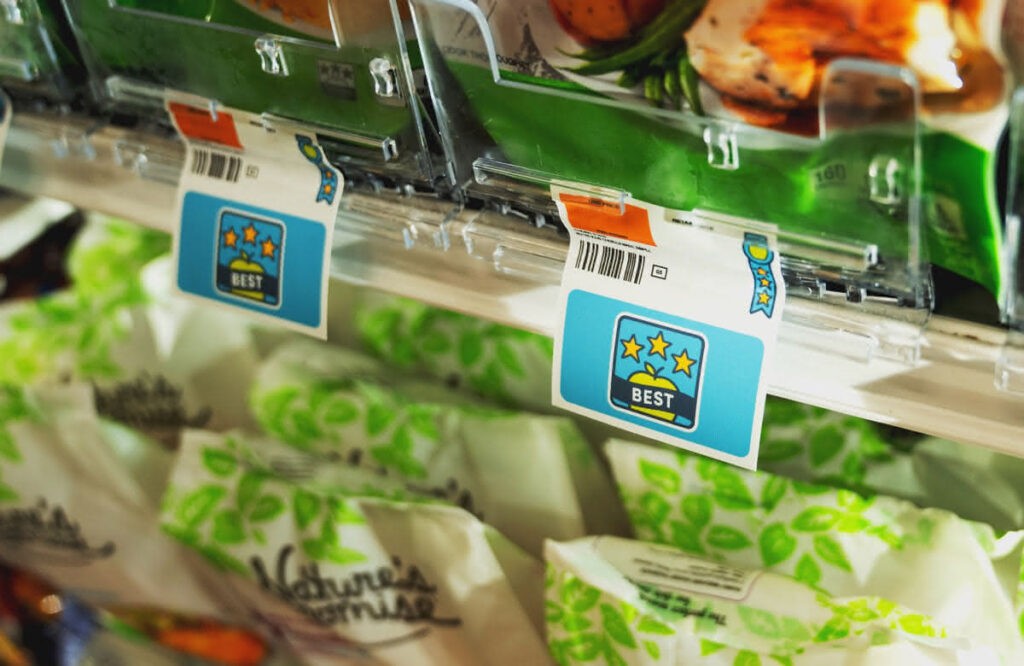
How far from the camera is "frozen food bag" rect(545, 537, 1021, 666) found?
0.68m

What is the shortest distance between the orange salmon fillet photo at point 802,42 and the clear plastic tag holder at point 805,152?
0.02 meters

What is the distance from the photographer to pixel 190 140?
0.83 m

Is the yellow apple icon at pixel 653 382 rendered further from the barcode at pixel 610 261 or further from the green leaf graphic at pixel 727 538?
the green leaf graphic at pixel 727 538

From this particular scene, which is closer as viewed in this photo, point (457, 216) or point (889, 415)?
point (889, 415)

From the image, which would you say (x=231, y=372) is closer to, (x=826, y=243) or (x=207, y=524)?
(x=207, y=524)

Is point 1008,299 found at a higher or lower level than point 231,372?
higher

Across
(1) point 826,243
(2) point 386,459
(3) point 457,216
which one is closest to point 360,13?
(3) point 457,216

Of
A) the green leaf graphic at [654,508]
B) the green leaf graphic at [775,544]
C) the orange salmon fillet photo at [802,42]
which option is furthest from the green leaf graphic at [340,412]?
the orange salmon fillet photo at [802,42]

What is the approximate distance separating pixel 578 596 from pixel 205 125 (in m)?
0.47

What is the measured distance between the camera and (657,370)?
0.63 meters

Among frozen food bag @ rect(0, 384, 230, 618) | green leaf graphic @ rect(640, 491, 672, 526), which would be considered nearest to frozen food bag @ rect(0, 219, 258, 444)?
frozen food bag @ rect(0, 384, 230, 618)

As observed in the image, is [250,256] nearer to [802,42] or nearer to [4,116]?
[4,116]

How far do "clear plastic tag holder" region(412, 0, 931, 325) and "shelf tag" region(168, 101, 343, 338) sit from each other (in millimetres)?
122

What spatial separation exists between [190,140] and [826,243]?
0.52m
